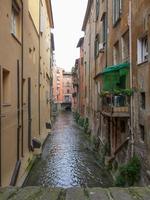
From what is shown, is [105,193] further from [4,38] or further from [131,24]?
[131,24]

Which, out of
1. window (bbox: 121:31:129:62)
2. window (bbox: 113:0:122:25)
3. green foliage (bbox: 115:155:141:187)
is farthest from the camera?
window (bbox: 113:0:122:25)

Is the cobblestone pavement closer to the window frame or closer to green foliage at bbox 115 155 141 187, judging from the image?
green foliage at bbox 115 155 141 187

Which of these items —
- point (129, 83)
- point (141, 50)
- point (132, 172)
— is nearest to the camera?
point (132, 172)

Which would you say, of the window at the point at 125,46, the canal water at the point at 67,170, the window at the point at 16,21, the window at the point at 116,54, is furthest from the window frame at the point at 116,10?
the canal water at the point at 67,170

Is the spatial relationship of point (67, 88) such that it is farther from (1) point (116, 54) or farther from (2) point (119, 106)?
(2) point (119, 106)

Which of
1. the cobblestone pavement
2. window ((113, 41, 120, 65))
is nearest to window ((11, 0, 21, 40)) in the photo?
window ((113, 41, 120, 65))

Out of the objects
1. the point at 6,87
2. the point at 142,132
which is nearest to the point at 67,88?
the point at 142,132

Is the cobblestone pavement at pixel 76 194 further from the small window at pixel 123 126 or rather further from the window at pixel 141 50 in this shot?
the small window at pixel 123 126

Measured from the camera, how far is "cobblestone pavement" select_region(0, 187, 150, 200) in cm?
272

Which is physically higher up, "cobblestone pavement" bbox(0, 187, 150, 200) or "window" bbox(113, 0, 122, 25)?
"window" bbox(113, 0, 122, 25)

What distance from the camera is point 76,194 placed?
9.23ft

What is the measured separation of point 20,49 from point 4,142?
13.4ft

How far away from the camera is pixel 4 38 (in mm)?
8484

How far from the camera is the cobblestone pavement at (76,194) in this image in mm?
2723
